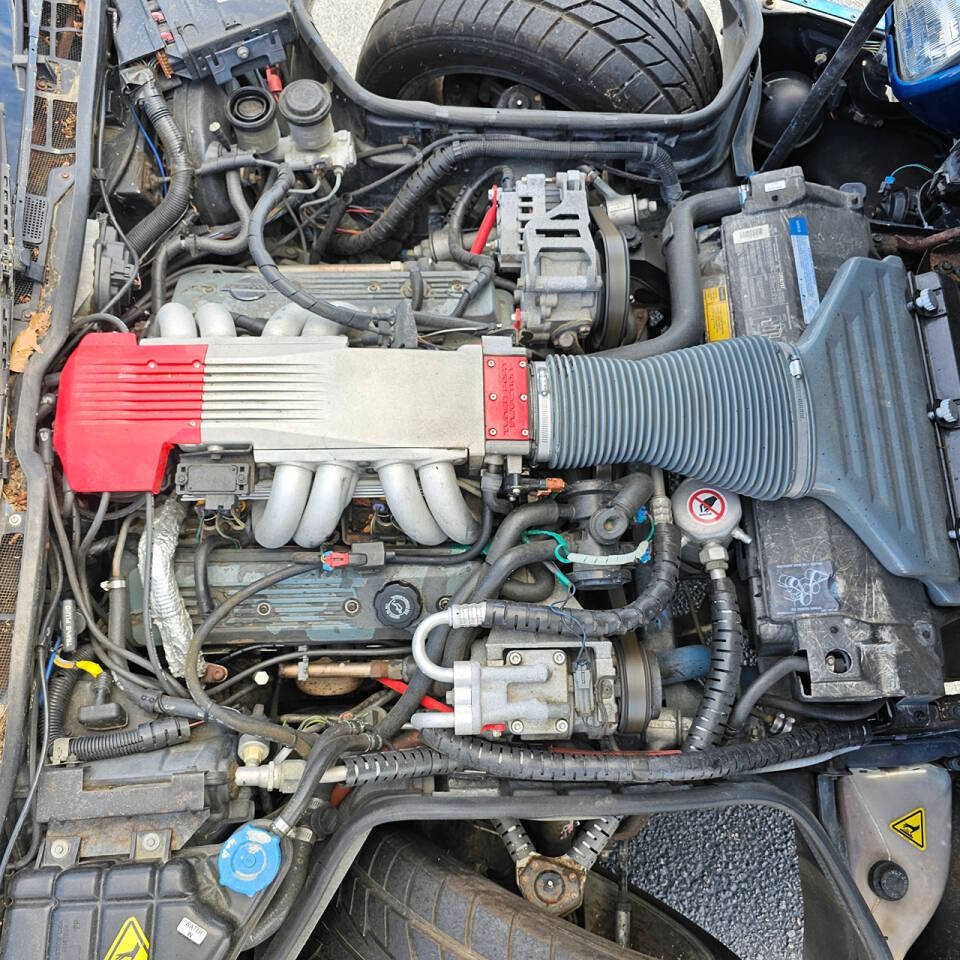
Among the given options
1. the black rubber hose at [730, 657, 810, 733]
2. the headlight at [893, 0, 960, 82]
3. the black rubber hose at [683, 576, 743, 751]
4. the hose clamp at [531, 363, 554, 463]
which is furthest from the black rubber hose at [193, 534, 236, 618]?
the headlight at [893, 0, 960, 82]

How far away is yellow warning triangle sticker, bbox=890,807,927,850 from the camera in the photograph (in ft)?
7.08

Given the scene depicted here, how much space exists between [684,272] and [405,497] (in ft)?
3.23

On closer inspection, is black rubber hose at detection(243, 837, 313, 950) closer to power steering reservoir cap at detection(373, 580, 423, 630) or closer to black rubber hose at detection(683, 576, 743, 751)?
power steering reservoir cap at detection(373, 580, 423, 630)

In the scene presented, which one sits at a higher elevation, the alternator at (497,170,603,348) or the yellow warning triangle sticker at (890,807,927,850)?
the alternator at (497,170,603,348)

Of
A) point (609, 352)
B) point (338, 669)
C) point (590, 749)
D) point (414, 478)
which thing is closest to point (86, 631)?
point (338, 669)

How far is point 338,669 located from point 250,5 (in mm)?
1879

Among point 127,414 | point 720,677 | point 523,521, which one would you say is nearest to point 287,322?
point 127,414

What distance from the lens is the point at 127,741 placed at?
184 cm

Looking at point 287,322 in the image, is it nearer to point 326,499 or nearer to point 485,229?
point 326,499

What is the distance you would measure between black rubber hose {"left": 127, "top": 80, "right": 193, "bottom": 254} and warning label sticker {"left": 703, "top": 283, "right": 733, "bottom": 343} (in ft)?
4.92

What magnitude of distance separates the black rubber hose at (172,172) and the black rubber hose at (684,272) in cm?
128

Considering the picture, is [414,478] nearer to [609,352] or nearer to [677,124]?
[609,352]

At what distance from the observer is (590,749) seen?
2.03 meters

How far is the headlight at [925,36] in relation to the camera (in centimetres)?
231
